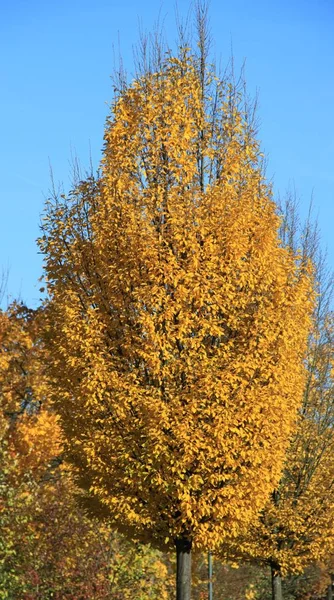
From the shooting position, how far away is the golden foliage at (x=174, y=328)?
40.2ft

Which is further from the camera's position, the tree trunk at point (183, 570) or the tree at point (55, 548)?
the tree at point (55, 548)

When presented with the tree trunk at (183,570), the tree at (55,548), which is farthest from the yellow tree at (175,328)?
the tree at (55,548)

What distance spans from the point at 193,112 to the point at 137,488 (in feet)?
22.4

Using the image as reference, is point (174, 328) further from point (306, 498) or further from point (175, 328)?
point (306, 498)

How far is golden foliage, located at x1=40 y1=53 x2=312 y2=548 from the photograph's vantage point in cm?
1227

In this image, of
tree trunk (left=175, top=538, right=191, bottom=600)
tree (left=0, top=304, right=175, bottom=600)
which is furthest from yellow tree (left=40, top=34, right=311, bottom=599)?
tree (left=0, top=304, right=175, bottom=600)

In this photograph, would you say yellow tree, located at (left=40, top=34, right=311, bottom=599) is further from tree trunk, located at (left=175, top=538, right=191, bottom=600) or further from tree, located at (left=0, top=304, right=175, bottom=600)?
tree, located at (left=0, top=304, right=175, bottom=600)

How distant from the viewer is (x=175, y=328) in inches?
496

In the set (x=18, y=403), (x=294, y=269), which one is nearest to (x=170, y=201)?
(x=294, y=269)

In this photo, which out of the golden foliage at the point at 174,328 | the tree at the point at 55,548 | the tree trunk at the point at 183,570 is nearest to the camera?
the golden foliage at the point at 174,328

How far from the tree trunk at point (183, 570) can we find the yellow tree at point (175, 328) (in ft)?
0.08

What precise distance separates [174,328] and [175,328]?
72mm

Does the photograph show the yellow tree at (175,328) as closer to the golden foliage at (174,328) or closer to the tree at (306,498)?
the golden foliage at (174,328)

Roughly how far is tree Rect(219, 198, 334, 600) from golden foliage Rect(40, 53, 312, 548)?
5.52 m
